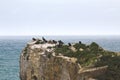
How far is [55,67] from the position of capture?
36156 mm

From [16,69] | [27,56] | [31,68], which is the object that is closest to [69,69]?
[31,68]

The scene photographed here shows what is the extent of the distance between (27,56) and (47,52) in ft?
29.9

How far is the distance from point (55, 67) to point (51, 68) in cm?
118

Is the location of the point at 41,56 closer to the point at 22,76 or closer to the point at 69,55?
the point at 69,55

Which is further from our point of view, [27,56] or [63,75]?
[27,56]

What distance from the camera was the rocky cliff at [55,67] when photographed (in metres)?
28.2

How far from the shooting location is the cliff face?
2827cm

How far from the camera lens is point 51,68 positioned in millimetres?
37250

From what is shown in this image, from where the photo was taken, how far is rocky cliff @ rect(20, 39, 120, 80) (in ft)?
92.7

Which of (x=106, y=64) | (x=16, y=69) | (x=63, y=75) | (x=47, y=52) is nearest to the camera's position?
(x=106, y=64)

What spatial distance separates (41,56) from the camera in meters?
41.2

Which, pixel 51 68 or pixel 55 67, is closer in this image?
pixel 55 67

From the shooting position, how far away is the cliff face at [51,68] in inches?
1113

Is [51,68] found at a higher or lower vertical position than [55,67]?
lower
